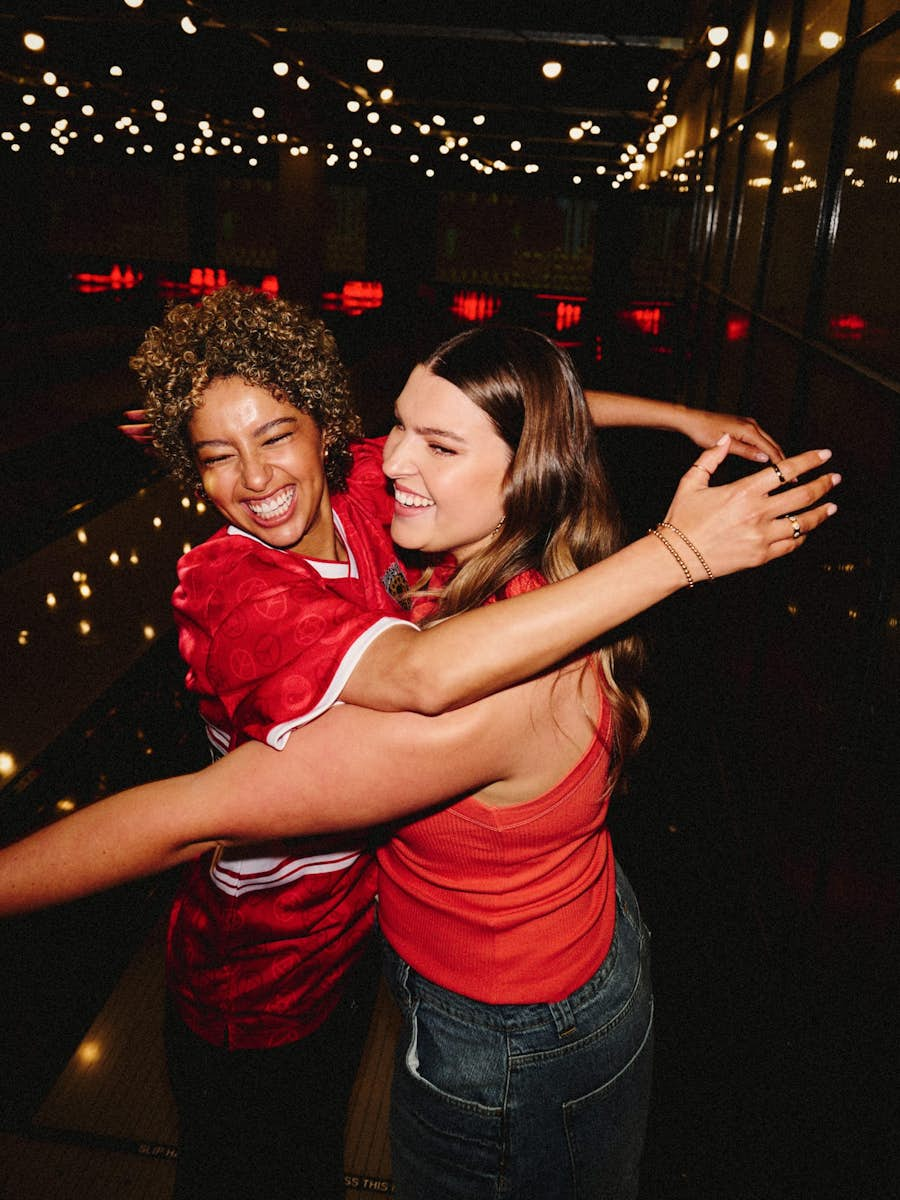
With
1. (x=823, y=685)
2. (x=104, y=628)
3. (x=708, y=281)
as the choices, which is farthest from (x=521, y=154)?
(x=823, y=685)

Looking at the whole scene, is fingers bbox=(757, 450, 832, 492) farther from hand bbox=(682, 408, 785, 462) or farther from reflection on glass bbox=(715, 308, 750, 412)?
reflection on glass bbox=(715, 308, 750, 412)

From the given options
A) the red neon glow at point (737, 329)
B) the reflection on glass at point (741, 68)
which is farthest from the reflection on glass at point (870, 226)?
the reflection on glass at point (741, 68)

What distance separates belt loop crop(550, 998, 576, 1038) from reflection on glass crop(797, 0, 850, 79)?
289cm

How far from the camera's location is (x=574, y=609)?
3.31 feet

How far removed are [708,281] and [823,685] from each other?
15.8ft

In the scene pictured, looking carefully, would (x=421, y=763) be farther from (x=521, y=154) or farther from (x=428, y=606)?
(x=521, y=154)

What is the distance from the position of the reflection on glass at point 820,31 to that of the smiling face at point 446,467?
2.18 meters

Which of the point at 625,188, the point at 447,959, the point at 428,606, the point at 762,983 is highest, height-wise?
the point at 625,188

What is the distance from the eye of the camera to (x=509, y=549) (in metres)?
1.31

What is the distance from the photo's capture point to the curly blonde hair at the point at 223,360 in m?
1.71

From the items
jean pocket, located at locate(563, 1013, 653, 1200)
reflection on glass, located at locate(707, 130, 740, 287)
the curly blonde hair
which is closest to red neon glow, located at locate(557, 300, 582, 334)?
reflection on glass, located at locate(707, 130, 740, 287)

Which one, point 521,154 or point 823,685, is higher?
point 521,154

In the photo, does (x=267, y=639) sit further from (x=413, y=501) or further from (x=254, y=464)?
(x=254, y=464)

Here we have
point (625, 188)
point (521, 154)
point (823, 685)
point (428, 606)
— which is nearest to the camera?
point (428, 606)
